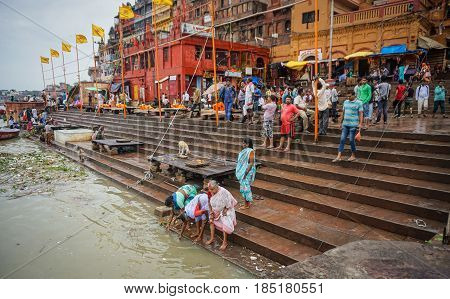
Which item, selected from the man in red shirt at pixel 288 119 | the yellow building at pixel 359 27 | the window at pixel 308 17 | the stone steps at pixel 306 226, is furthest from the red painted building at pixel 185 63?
the stone steps at pixel 306 226

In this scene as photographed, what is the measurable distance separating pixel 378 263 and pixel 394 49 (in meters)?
21.5

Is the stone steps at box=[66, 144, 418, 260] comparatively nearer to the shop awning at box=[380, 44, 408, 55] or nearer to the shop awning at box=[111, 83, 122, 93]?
the shop awning at box=[380, 44, 408, 55]

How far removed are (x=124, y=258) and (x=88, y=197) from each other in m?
4.34

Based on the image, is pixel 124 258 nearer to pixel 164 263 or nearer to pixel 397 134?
pixel 164 263

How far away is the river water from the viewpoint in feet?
15.9

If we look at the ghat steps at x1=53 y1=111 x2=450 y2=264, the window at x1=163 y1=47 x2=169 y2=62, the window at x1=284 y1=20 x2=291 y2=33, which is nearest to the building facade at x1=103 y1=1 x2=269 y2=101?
the window at x1=163 y1=47 x2=169 y2=62

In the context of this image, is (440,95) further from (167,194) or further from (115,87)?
(115,87)

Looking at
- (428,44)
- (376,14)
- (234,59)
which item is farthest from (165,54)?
(428,44)

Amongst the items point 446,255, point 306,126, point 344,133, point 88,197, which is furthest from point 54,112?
point 446,255

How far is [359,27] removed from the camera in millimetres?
22469

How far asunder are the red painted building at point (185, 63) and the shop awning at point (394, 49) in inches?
483

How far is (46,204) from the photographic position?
323 inches

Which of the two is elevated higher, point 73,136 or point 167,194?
point 73,136

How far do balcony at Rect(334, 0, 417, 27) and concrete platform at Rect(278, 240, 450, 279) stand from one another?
72.3ft
